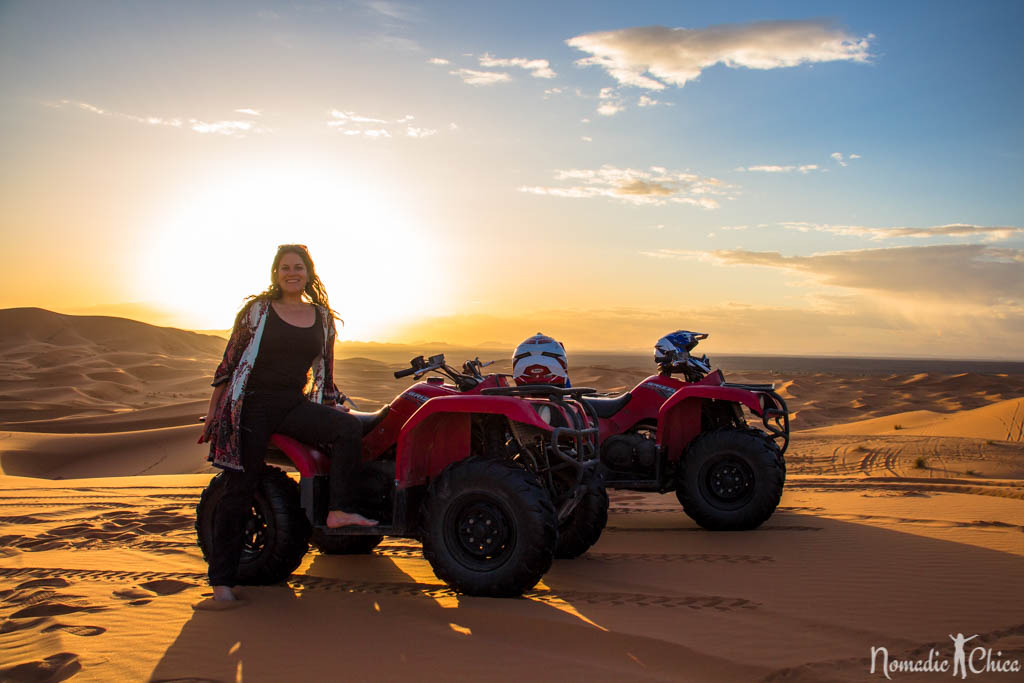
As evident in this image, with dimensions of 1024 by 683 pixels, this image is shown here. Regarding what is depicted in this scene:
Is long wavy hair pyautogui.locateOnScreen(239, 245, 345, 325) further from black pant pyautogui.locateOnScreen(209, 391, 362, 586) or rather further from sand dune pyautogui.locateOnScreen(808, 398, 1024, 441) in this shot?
sand dune pyautogui.locateOnScreen(808, 398, 1024, 441)

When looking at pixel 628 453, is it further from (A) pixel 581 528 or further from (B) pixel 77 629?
(B) pixel 77 629

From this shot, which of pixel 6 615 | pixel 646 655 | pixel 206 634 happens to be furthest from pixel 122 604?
pixel 646 655

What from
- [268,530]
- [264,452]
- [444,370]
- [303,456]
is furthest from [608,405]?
[264,452]

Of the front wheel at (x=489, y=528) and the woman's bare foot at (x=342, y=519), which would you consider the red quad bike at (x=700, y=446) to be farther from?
the woman's bare foot at (x=342, y=519)

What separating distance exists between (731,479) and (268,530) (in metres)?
4.31

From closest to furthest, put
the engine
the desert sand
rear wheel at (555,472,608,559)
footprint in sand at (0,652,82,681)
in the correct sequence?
footprint in sand at (0,652,82,681) → the desert sand → rear wheel at (555,472,608,559) → the engine

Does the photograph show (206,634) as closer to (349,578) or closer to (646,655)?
(349,578)

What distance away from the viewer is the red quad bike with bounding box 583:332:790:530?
730cm

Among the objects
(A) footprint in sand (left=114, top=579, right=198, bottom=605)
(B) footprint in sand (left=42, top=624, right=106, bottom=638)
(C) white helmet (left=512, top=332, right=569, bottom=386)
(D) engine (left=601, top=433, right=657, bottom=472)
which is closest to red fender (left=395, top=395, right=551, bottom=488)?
(C) white helmet (left=512, top=332, right=569, bottom=386)

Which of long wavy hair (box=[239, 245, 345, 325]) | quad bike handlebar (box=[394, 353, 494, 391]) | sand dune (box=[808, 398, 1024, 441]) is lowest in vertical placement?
sand dune (box=[808, 398, 1024, 441])

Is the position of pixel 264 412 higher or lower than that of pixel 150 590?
higher

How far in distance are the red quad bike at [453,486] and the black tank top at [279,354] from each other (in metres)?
0.55

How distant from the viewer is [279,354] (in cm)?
504

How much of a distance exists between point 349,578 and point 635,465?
324 cm
